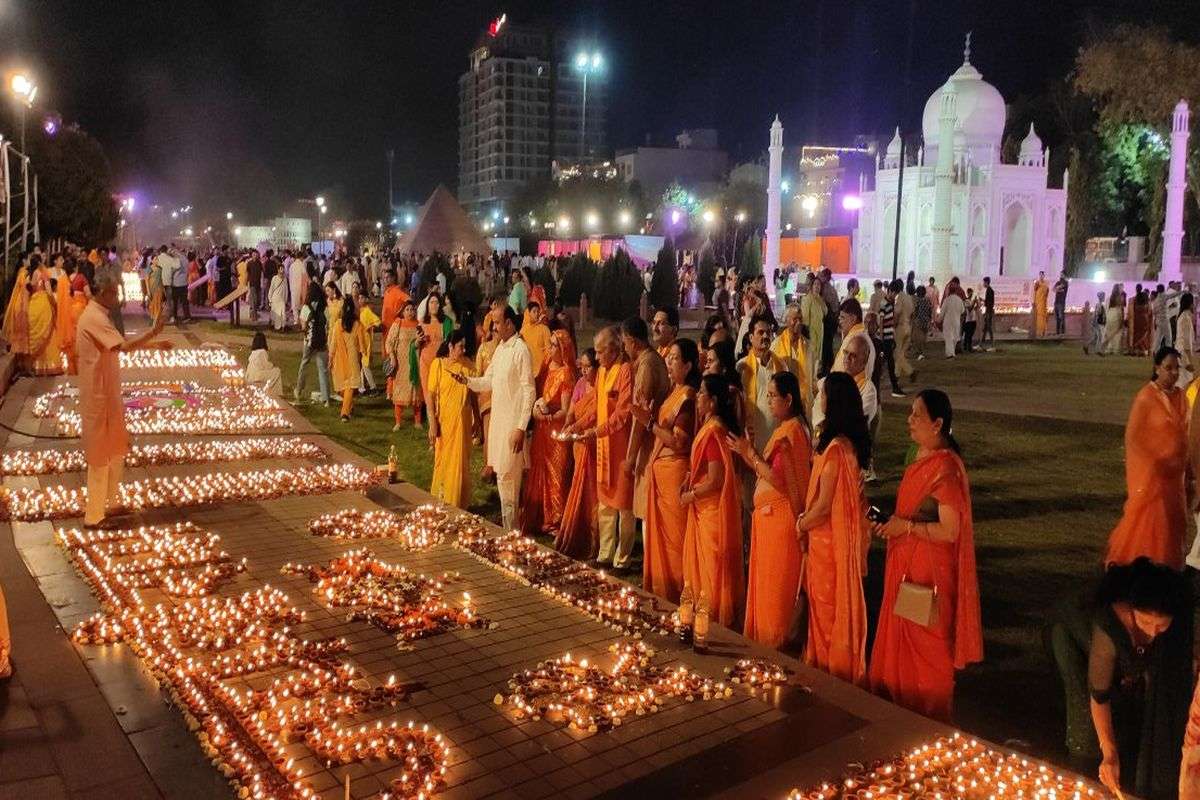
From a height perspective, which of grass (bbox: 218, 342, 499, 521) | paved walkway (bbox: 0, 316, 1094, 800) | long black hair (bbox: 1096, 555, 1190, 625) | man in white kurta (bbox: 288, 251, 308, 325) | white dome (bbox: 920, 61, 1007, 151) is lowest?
paved walkway (bbox: 0, 316, 1094, 800)

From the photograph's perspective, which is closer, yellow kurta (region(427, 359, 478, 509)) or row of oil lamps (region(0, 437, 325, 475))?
yellow kurta (region(427, 359, 478, 509))

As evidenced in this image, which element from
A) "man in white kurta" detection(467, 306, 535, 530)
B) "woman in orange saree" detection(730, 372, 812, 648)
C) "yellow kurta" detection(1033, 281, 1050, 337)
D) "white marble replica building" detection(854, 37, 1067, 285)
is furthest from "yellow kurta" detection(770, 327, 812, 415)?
"white marble replica building" detection(854, 37, 1067, 285)

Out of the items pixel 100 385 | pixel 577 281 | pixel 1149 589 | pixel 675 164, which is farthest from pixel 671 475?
pixel 675 164

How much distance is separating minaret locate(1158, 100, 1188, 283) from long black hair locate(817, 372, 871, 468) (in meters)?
36.5

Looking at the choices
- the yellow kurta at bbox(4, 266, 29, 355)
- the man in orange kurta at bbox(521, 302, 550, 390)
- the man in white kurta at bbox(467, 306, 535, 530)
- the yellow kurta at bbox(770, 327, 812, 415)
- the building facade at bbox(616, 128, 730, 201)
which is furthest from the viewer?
the building facade at bbox(616, 128, 730, 201)

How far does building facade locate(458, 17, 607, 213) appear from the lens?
124625mm

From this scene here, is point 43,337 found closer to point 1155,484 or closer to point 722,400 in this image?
point 722,400

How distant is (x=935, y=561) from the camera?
14.6 feet

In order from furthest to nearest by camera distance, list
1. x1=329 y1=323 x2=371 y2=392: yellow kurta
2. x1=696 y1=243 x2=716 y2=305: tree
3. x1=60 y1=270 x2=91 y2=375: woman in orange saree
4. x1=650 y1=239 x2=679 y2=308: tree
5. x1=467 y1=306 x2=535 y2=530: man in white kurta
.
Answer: x1=696 y1=243 x2=716 y2=305: tree < x1=650 y1=239 x2=679 y2=308: tree < x1=60 y1=270 x2=91 y2=375: woman in orange saree < x1=329 y1=323 x2=371 y2=392: yellow kurta < x1=467 y1=306 x2=535 y2=530: man in white kurta

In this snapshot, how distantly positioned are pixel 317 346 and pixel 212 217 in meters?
83.2

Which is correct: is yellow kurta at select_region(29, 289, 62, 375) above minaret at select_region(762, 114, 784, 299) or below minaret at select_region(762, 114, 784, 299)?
below

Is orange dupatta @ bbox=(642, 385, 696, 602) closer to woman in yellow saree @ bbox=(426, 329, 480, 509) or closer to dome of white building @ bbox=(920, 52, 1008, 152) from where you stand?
woman in yellow saree @ bbox=(426, 329, 480, 509)

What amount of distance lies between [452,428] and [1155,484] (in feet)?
16.3

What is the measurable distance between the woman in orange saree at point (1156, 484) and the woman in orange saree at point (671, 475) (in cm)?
256
